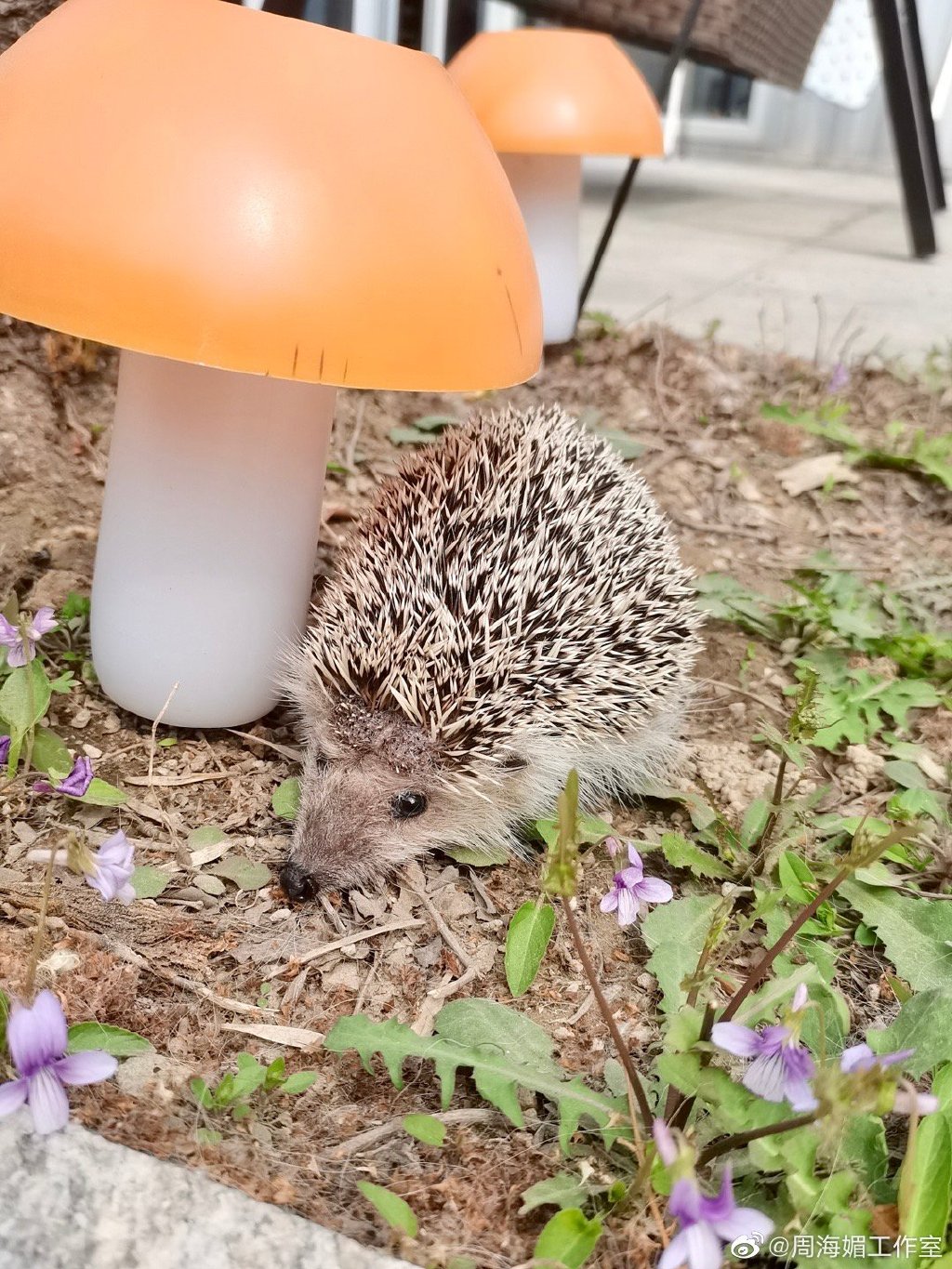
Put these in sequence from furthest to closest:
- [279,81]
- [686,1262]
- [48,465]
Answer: [48,465], [279,81], [686,1262]

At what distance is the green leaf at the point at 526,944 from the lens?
6.09ft

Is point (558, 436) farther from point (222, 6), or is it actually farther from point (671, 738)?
point (222, 6)

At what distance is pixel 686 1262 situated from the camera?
1290 mm

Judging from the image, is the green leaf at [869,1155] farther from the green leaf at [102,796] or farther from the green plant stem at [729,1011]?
the green leaf at [102,796]

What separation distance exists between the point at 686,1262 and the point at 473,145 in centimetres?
177

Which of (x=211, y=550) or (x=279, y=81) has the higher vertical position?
(x=279, y=81)

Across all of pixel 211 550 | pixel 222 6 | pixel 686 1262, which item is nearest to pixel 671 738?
pixel 211 550

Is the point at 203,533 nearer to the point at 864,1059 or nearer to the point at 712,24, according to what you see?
the point at 864,1059

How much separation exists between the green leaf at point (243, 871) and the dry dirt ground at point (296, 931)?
0.9 inches

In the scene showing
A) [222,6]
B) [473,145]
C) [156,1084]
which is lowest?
[156,1084]

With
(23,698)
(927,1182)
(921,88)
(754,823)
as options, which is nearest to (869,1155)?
(927,1182)

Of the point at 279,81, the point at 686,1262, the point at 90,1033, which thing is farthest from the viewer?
the point at 279,81

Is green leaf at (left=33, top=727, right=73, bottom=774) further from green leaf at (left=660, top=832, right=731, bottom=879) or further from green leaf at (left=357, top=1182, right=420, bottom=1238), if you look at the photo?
green leaf at (left=660, top=832, right=731, bottom=879)

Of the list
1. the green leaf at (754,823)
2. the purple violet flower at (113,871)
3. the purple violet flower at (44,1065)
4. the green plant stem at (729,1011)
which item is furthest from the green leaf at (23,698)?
the green leaf at (754,823)
